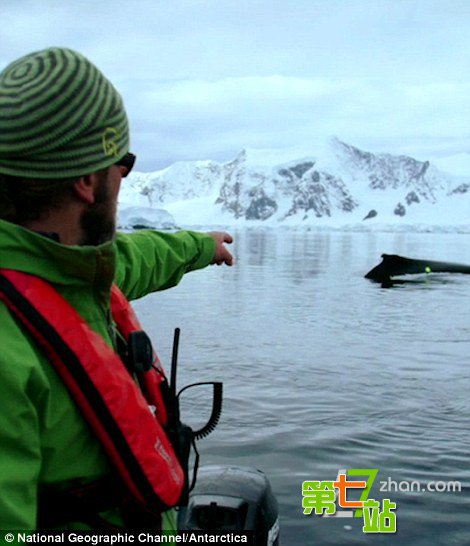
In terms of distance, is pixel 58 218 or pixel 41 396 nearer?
pixel 41 396

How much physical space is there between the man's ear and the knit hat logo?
0.10m

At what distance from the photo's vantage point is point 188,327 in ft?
58.5

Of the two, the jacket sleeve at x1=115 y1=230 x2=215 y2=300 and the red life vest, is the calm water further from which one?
the red life vest

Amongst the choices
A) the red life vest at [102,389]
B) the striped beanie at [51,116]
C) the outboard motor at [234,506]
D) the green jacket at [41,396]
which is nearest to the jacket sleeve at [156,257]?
the green jacket at [41,396]

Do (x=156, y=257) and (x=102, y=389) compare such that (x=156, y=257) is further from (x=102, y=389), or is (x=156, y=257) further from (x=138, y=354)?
(x=102, y=389)

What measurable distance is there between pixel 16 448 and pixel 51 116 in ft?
3.27

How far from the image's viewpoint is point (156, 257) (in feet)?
12.5

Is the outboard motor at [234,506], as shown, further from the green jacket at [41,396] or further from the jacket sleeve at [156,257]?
the green jacket at [41,396]

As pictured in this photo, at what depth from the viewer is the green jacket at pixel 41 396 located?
6.77 ft

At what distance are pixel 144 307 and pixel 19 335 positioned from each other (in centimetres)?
1944

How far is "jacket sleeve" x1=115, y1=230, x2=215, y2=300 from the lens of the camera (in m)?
3.65

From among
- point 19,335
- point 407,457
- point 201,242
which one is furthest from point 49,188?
point 407,457

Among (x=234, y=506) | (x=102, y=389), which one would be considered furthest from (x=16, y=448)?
(x=234, y=506)

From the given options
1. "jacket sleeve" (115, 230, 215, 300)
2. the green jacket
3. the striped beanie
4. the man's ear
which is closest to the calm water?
"jacket sleeve" (115, 230, 215, 300)
